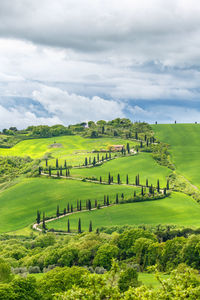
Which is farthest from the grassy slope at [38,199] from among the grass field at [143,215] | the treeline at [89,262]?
the treeline at [89,262]

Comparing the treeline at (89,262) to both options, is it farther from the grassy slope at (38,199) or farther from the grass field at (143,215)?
the grassy slope at (38,199)

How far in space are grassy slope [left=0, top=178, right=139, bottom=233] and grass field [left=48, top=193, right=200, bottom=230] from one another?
1474cm

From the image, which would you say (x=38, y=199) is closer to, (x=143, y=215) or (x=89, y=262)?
(x=143, y=215)

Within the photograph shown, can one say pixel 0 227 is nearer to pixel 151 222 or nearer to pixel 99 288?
pixel 151 222

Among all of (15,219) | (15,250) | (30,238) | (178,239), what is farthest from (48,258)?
(15,219)

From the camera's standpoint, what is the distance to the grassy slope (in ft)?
558

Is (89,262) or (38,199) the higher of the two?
(89,262)

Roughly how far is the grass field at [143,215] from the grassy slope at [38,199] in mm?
14742

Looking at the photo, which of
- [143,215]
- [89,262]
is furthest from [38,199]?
[89,262]

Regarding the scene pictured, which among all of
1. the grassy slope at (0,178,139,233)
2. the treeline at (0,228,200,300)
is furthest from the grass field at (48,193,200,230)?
the treeline at (0,228,200,300)

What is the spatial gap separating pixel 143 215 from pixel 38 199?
56.3m

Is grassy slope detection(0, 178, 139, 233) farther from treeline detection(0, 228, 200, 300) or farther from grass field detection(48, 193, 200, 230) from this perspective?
treeline detection(0, 228, 200, 300)

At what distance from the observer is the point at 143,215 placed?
161625mm

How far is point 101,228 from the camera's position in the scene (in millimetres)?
147250
